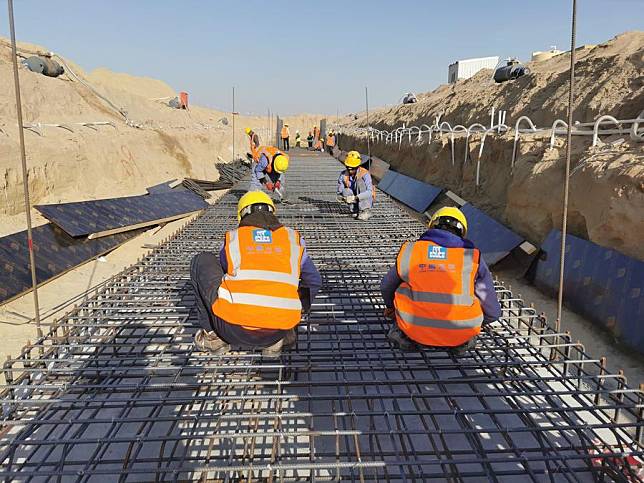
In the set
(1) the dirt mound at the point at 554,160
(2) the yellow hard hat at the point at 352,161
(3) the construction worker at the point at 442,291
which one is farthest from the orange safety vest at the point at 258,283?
(2) the yellow hard hat at the point at 352,161

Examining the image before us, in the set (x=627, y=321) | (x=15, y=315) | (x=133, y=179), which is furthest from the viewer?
(x=133, y=179)

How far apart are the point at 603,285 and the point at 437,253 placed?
326 centimetres

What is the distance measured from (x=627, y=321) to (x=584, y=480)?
2748 mm

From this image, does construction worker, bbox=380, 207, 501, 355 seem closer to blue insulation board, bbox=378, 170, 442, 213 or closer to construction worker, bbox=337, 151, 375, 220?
construction worker, bbox=337, 151, 375, 220

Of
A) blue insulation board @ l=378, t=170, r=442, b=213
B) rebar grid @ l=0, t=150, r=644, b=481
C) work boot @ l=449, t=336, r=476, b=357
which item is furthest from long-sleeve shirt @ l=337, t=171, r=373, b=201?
work boot @ l=449, t=336, r=476, b=357

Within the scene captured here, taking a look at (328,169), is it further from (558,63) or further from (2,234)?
(558,63)

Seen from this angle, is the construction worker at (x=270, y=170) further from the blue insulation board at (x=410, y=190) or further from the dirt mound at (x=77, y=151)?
the dirt mound at (x=77, y=151)

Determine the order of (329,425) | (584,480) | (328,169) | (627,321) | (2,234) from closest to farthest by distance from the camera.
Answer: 1. (584,480)
2. (329,425)
3. (627,321)
4. (2,234)
5. (328,169)

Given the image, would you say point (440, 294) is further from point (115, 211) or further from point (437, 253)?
point (115, 211)

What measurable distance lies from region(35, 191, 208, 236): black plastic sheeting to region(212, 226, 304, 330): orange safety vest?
6.20 meters

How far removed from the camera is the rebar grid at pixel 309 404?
2424mm

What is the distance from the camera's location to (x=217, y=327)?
3232 mm

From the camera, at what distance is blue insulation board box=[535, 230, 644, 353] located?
4.67m

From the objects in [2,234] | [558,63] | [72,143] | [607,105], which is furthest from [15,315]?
[558,63]
